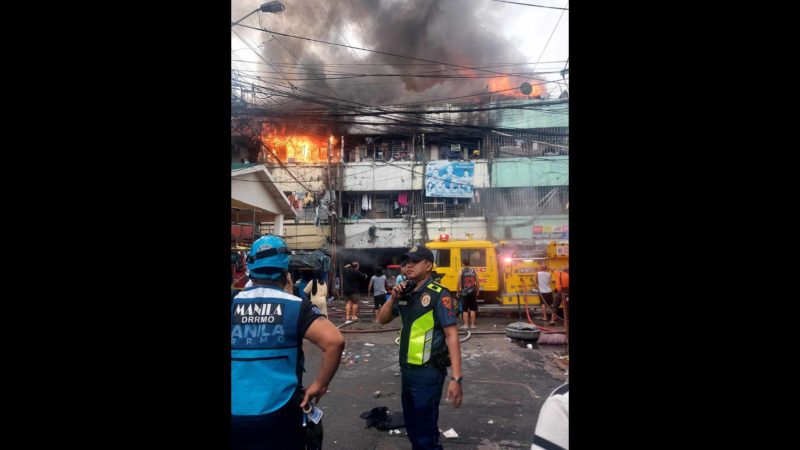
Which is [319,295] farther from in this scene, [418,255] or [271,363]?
[271,363]

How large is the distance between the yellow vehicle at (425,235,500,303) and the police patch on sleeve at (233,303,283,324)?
9962 mm

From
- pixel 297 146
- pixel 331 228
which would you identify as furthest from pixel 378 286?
pixel 297 146

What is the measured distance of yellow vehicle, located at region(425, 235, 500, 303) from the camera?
11876 mm

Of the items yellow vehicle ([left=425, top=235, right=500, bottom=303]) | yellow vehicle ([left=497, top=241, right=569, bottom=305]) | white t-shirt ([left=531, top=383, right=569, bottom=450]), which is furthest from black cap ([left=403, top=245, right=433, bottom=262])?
yellow vehicle ([left=425, top=235, right=500, bottom=303])

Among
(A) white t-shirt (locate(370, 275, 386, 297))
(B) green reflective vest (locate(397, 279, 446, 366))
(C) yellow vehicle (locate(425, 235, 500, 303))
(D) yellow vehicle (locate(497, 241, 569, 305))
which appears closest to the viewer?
(B) green reflective vest (locate(397, 279, 446, 366))

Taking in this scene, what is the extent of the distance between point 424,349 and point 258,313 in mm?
1395

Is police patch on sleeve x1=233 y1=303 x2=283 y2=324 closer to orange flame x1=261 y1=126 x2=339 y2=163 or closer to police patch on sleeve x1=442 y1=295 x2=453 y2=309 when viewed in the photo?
police patch on sleeve x1=442 y1=295 x2=453 y2=309

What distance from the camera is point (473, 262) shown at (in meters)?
12.1

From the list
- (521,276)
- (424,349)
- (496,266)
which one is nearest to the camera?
(424,349)

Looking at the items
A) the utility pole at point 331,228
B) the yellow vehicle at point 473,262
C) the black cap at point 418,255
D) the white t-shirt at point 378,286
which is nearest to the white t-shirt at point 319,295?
the white t-shirt at point 378,286
